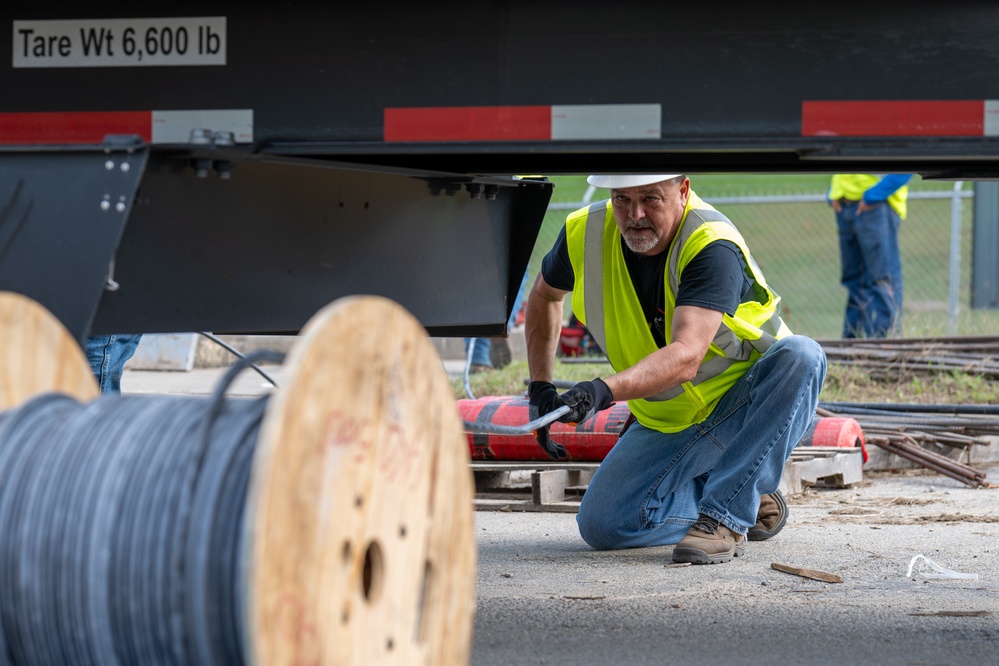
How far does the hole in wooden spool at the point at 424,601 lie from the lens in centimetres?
238

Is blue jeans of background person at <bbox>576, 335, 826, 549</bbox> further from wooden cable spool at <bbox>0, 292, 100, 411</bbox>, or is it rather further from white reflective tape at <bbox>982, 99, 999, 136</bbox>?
wooden cable spool at <bbox>0, 292, 100, 411</bbox>

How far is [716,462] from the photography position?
4.91 m

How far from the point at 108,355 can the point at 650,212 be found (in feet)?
7.27

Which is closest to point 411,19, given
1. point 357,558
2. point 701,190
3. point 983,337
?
point 357,558

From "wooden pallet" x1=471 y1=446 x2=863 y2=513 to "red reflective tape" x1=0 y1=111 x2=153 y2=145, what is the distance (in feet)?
9.94

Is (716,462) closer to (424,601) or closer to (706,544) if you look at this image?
(706,544)

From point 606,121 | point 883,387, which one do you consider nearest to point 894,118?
point 606,121

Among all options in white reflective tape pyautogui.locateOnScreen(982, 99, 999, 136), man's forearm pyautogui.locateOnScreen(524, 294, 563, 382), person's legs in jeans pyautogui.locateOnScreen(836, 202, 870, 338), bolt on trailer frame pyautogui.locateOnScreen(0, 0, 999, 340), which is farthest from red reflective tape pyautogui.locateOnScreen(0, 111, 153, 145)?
person's legs in jeans pyautogui.locateOnScreen(836, 202, 870, 338)

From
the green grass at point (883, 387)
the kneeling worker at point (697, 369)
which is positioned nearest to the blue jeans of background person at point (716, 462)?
the kneeling worker at point (697, 369)

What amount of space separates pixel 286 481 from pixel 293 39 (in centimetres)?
155

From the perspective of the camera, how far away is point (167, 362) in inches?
420

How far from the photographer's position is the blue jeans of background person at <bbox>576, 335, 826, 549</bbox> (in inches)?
186

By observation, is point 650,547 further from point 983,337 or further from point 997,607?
point 983,337

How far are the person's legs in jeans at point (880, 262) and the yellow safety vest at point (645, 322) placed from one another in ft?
21.3
